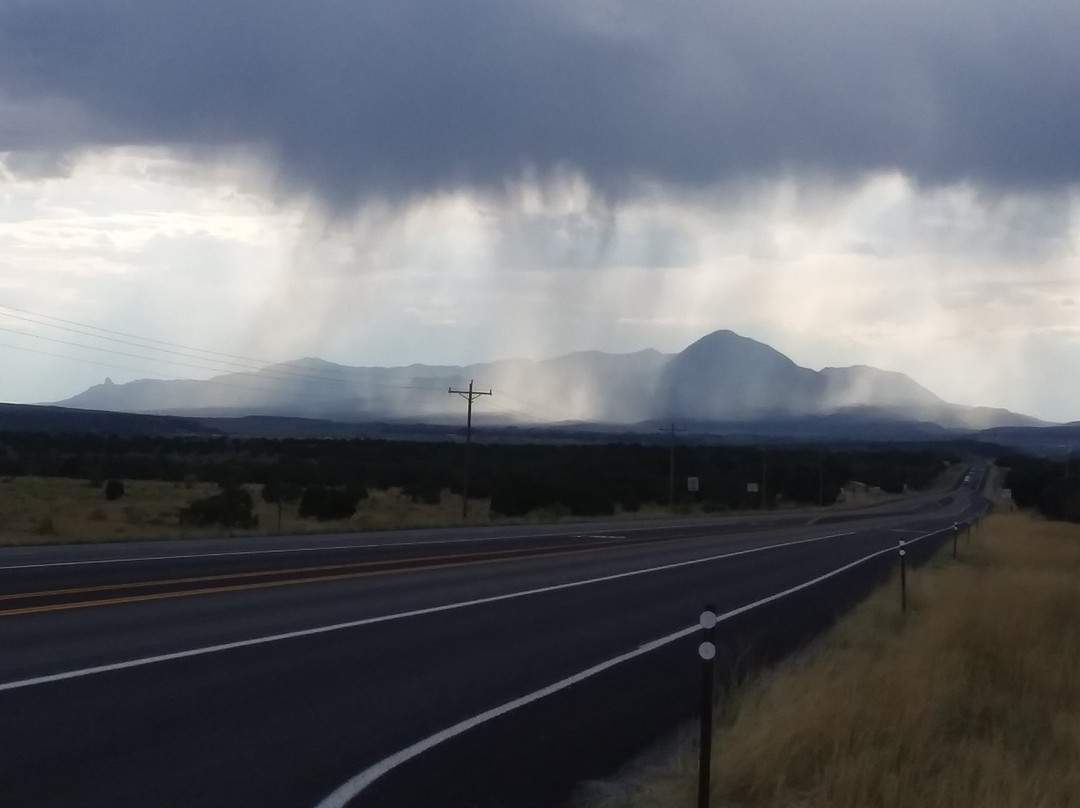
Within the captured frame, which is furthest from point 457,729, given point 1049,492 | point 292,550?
point 1049,492

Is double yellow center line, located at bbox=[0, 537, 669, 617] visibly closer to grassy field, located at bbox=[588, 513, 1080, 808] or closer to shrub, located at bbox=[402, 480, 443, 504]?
grassy field, located at bbox=[588, 513, 1080, 808]

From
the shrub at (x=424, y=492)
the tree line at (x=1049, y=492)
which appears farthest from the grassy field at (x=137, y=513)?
the tree line at (x=1049, y=492)

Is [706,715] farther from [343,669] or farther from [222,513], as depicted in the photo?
[222,513]

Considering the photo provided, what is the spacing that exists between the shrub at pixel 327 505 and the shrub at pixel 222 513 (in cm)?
678

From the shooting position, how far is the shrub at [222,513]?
161ft

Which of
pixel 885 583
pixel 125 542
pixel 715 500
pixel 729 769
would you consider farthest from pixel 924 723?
pixel 715 500

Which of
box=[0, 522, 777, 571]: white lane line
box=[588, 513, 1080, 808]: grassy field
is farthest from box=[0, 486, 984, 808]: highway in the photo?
box=[588, 513, 1080, 808]: grassy field

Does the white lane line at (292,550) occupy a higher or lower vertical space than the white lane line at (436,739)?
higher

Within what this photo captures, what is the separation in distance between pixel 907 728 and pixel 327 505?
5184 cm

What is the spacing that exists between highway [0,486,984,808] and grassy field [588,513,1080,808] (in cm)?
82

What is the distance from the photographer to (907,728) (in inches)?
387

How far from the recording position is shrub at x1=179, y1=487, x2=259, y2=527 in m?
49.0

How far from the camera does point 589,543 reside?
37.9m

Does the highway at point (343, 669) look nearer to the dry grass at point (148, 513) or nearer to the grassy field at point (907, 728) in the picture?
the grassy field at point (907, 728)
